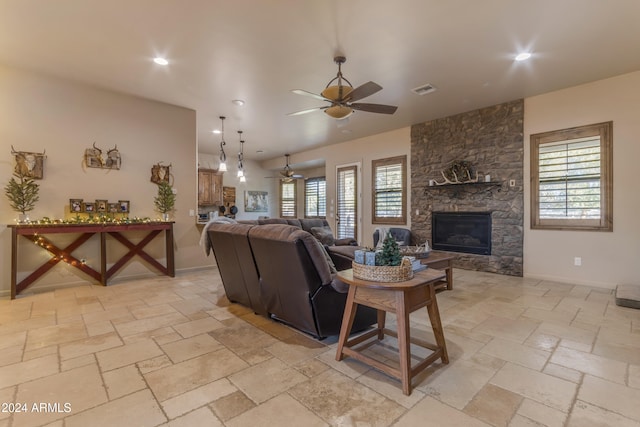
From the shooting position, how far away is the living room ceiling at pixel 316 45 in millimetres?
2809

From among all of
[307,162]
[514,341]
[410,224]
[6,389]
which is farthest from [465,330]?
[307,162]

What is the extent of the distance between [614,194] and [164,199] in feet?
22.1

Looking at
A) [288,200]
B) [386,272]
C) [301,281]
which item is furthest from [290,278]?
[288,200]

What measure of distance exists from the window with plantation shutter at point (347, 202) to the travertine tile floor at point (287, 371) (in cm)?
448

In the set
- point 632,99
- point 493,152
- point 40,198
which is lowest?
point 40,198

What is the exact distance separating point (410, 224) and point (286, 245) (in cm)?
478

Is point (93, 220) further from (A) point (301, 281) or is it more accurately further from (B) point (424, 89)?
(B) point (424, 89)

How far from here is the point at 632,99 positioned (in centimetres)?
413

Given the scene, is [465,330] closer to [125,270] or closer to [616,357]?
[616,357]

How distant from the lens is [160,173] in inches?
204

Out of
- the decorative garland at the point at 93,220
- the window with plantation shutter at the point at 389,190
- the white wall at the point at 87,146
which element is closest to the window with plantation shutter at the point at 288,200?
the window with plantation shutter at the point at 389,190

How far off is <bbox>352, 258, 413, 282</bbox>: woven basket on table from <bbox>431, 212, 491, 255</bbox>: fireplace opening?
4172 mm

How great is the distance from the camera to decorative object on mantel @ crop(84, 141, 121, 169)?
4.59 m

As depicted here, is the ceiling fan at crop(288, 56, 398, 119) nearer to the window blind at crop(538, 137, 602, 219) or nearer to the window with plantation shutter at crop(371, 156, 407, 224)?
the window blind at crop(538, 137, 602, 219)
